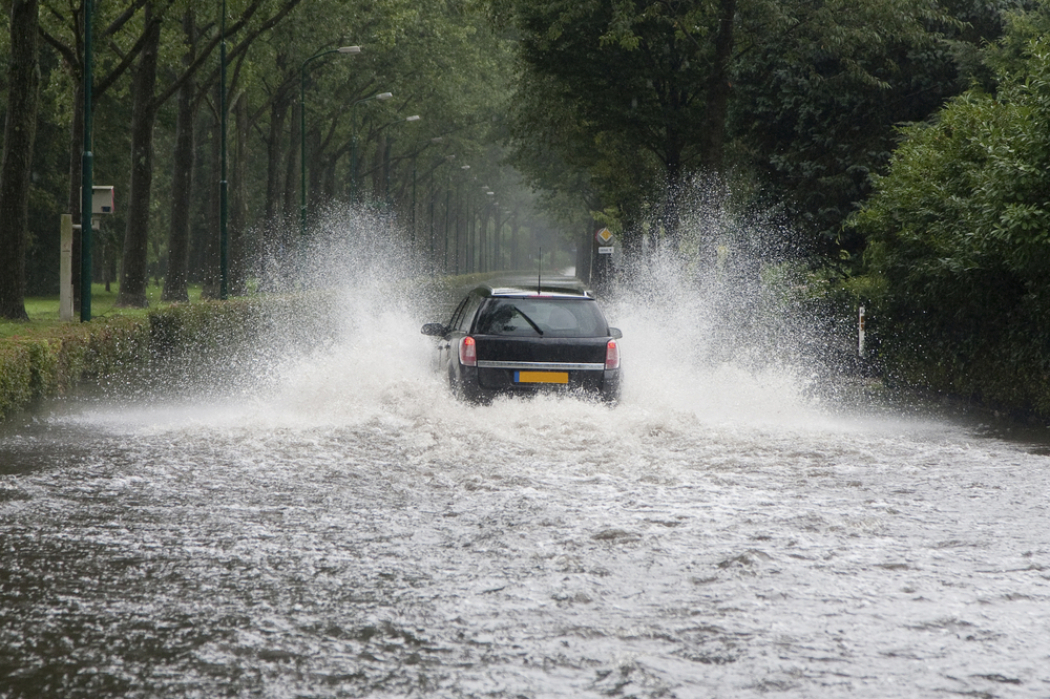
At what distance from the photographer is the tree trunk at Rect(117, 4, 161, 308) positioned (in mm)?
30344

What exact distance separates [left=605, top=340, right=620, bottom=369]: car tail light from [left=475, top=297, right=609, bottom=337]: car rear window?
0.15 meters

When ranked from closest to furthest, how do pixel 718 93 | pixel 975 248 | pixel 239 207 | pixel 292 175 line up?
pixel 975 248
pixel 718 93
pixel 239 207
pixel 292 175

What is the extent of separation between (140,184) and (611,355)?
66.6 ft

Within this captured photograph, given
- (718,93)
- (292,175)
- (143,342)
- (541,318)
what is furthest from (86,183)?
(292,175)

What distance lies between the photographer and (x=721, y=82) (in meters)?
32.4

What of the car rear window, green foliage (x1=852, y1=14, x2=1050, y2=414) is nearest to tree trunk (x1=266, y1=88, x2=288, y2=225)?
green foliage (x1=852, y1=14, x2=1050, y2=414)

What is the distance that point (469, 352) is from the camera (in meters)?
13.1

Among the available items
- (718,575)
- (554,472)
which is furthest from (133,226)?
(718,575)

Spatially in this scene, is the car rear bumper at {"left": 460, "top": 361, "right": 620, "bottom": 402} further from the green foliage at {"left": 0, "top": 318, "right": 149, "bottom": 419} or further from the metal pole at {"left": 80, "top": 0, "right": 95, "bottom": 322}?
the metal pole at {"left": 80, "top": 0, "right": 95, "bottom": 322}

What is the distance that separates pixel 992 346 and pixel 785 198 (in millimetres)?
18492

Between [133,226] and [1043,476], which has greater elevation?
[133,226]

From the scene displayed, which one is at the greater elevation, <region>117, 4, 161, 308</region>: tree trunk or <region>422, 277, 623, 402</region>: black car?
<region>117, 4, 161, 308</region>: tree trunk

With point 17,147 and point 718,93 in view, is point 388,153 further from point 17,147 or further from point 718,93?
point 17,147

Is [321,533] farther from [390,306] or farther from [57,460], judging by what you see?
[390,306]
